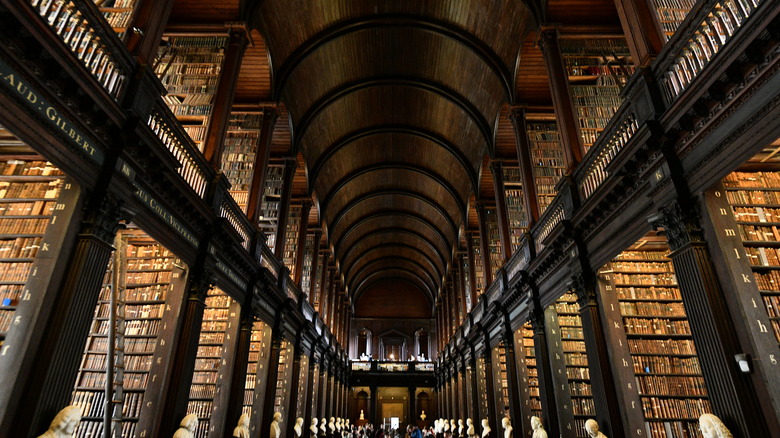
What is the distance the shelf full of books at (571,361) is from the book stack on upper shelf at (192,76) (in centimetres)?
733

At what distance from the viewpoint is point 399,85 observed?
45.9 feet

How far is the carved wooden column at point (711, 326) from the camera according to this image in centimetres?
353

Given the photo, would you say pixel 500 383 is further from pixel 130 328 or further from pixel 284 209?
pixel 130 328

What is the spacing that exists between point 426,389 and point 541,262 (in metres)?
22.4

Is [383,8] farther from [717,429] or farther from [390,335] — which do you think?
[390,335]

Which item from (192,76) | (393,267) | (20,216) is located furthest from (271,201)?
(393,267)

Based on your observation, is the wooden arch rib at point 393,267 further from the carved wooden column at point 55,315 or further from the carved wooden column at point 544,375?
the carved wooden column at point 55,315

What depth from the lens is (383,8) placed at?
11.5 meters

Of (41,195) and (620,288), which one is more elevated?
(41,195)

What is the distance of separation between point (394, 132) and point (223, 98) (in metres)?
9.73

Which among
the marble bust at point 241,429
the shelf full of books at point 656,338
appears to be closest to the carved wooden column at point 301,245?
the marble bust at point 241,429

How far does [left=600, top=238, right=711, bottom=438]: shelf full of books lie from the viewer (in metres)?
5.79

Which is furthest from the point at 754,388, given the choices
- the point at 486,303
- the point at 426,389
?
the point at 426,389

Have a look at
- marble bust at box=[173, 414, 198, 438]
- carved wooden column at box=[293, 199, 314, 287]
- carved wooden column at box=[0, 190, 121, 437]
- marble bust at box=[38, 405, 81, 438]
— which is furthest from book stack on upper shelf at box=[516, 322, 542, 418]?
carved wooden column at box=[0, 190, 121, 437]
